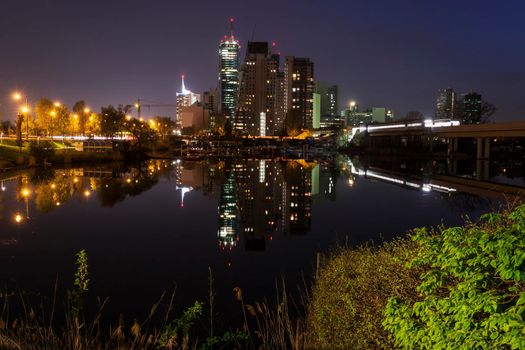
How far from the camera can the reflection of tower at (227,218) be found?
931 inches

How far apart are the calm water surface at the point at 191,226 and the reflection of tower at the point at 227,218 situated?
7 centimetres

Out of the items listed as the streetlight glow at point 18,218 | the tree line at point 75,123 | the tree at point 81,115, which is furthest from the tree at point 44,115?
the streetlight glow at point 18,218

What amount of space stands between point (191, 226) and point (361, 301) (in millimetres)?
19145

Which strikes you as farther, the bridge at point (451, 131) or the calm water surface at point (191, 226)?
the bridge at point (451, 131)

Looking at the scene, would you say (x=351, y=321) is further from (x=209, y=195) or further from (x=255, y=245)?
(x=209, y=195)

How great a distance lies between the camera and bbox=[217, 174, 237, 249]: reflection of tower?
931 inches

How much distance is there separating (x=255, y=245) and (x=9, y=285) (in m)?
10.5

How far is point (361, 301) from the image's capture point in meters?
9.38

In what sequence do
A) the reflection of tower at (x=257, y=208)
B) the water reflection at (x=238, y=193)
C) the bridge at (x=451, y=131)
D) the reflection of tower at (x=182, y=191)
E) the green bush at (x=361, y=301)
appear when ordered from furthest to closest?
the bridge at (x=451, y=131)
the reflection of tower at (x=182, y=191)
the water reflection at (x=238, y=193)
the reflection of tower at (x=257, y=208)
the green bush at (x=361, y=301)

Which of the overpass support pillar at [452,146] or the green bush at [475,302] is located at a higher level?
the overpass support pillar at [452,146]

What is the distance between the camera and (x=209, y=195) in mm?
→ 41969

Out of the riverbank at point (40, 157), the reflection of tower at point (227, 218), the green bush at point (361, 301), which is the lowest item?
the reflection of tower at point (227, 218)

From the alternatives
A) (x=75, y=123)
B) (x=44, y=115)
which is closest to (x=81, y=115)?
(x=75, y=123)

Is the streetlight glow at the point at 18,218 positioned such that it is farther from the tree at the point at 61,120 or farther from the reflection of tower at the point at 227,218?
the tree at the point at 61,120
